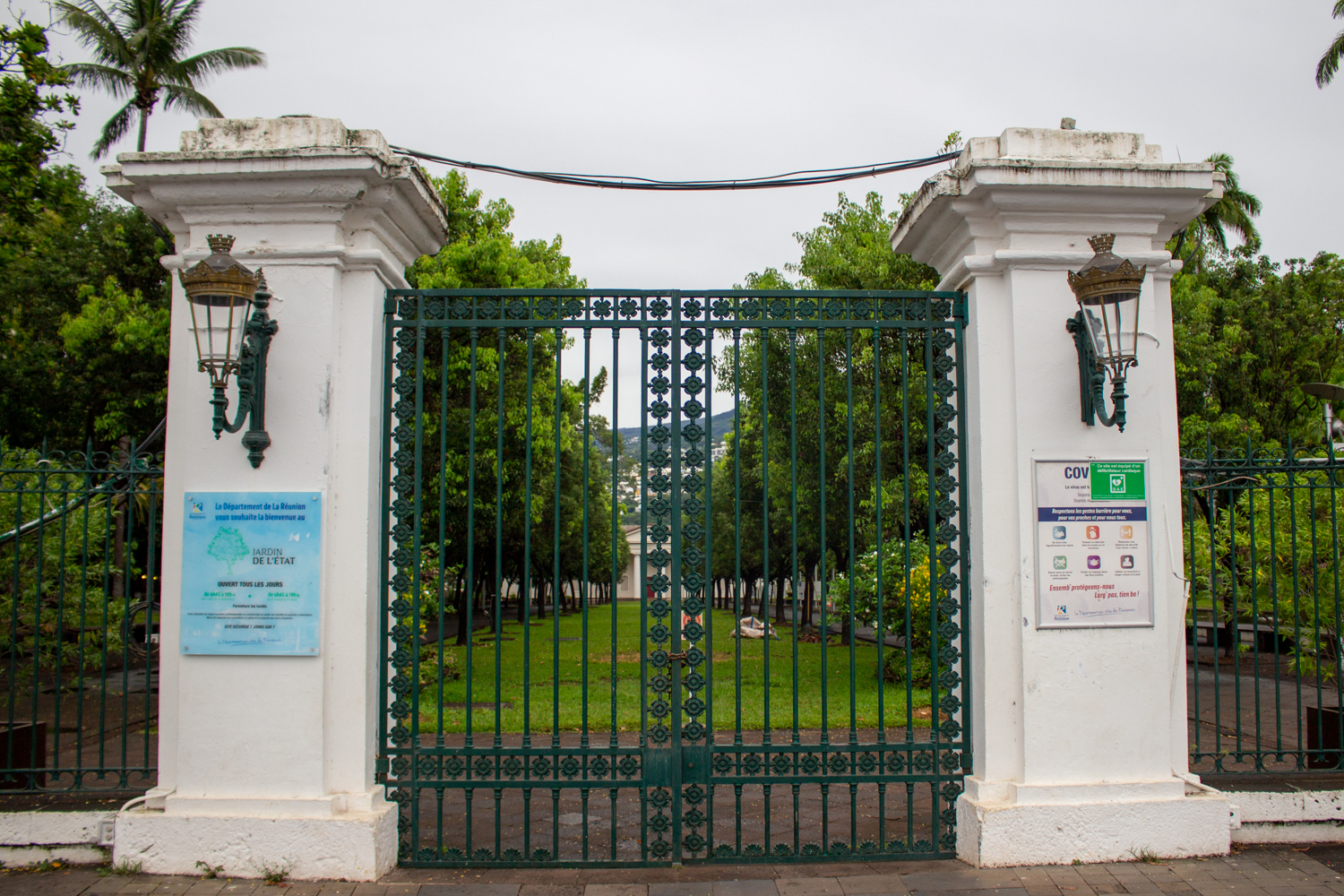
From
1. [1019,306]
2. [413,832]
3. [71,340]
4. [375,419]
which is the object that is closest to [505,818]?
[413,832]

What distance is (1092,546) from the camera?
4.80m

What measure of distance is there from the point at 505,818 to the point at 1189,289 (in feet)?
56.5

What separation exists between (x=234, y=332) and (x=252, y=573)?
4.12 feet

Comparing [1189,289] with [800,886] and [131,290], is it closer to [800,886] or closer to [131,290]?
[800,886]

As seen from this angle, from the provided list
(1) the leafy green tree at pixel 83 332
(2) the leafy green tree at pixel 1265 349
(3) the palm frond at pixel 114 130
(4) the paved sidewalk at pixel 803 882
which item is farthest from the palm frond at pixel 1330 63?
(3) the palm frond at pixel 114 130

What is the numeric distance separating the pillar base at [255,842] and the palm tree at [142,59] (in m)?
20.1

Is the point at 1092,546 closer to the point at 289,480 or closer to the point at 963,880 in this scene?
the point at 963,880

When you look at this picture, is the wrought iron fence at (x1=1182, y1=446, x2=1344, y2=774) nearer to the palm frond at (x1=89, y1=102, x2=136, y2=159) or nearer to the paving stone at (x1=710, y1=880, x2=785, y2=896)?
the paving stone at (x1=710, y1=880, x2=785, y2=896)

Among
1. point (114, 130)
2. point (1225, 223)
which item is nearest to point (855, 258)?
point (1225, 223)

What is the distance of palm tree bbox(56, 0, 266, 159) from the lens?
20.5 m

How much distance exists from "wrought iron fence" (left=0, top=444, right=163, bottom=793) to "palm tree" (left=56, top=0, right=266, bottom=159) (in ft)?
51.3

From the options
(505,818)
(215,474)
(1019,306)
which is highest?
(1019,306)

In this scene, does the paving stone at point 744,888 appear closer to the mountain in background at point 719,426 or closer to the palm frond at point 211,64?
the mountain in background at point 719,426

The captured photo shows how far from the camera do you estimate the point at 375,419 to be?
16.1ft
